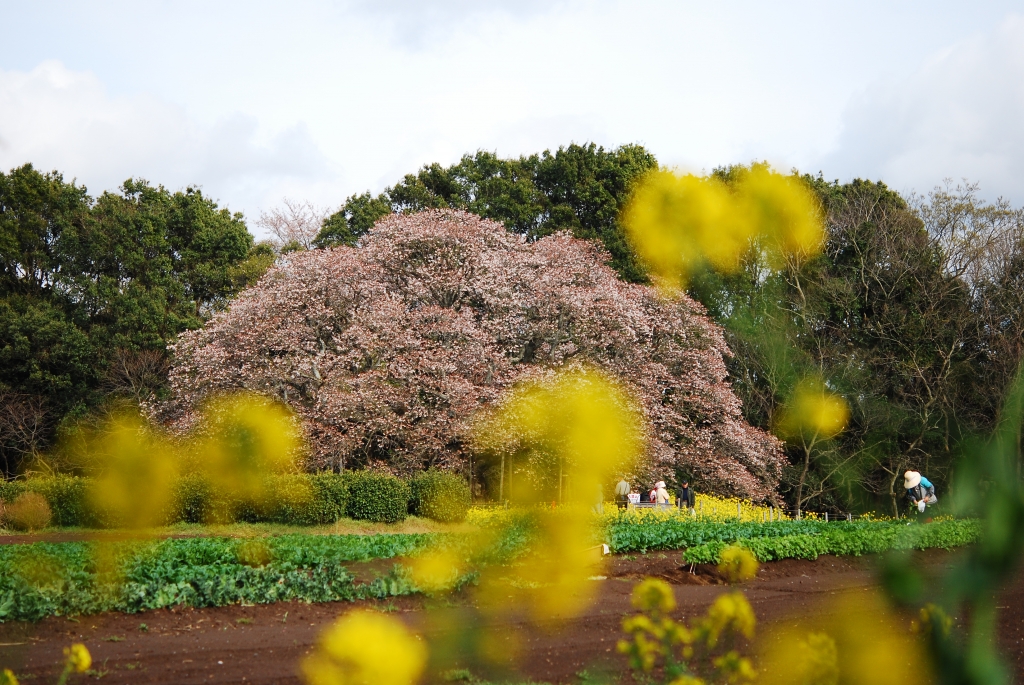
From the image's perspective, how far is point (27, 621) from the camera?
6160mm

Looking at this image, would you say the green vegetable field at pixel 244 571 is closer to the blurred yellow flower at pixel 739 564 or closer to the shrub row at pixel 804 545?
the shrub row at pixel 804 545

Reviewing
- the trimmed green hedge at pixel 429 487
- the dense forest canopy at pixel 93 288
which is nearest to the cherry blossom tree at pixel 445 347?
the trimmed green hedge at pixel 429 487

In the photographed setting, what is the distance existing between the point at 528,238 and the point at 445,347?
30.3 feet

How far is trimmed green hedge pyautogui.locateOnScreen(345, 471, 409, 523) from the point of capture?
15844mm

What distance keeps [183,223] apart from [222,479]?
90.1 ft

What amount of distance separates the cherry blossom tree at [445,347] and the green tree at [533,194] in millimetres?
4773

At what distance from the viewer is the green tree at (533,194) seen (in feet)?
85.7

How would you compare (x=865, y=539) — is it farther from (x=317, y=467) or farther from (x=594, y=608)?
(x=317, y=467)

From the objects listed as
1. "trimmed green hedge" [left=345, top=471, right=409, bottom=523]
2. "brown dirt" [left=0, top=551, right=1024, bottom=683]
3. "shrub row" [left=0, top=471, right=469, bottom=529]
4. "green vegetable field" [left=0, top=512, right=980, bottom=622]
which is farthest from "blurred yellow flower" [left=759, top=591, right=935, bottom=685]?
"trimmed green hedge" [left=345, top=471, right=409, bottom=523]

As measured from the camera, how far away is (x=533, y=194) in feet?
87.4

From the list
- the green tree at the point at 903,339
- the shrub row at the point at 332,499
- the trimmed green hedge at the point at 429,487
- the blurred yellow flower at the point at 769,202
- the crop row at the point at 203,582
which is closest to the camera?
the blurred yellow flower at the point at 769,202

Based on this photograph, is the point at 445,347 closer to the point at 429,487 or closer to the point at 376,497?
the point at 429,487

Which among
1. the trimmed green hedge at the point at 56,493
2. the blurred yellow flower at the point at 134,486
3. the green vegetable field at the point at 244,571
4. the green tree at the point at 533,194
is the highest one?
the green tree at the point at 533,194

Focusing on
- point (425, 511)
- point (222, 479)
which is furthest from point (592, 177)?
point (222, 479)
